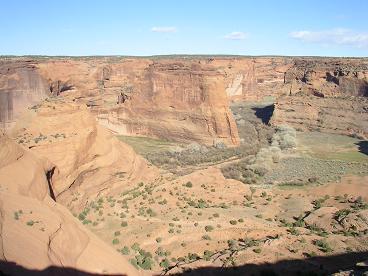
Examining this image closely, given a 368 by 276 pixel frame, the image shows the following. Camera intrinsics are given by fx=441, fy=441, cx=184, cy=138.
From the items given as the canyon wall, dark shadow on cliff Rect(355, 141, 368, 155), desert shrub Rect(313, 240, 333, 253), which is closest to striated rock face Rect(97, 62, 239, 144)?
the canyon wall

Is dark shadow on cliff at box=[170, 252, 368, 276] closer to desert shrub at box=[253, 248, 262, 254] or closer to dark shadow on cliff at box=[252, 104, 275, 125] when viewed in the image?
desert shrub at box=[253, 248, 262, 254]

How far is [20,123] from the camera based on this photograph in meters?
24.2

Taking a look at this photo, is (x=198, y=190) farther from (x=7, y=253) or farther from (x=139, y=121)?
(x=139, y=121)

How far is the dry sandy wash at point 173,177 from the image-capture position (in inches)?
566

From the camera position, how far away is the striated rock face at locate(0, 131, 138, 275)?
11.1 meters

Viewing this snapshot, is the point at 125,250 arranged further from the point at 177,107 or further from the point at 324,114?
the point at 324,114

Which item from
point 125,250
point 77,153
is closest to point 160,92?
point 77,153

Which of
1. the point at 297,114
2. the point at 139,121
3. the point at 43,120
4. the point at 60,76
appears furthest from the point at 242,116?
the point at 43,120

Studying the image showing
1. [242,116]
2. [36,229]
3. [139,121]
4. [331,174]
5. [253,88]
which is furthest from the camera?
[253,88]

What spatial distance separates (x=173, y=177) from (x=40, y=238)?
17.3m

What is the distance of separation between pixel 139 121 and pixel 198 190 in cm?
2982

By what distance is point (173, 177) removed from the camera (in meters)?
29.0

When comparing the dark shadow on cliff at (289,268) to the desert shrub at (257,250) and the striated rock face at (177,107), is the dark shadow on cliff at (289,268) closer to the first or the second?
the desert shrub at (257,250)

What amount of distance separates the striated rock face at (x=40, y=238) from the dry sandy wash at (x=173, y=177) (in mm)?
46
